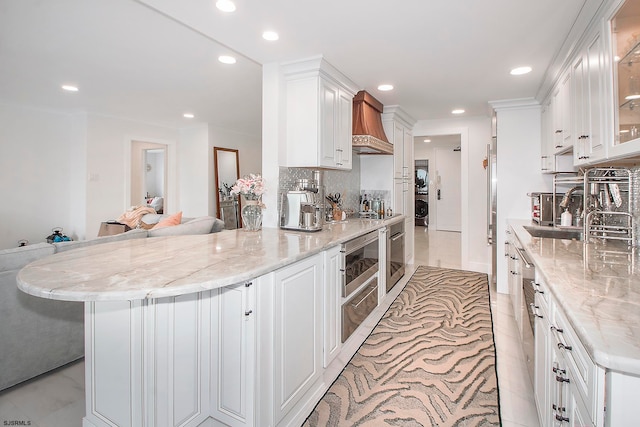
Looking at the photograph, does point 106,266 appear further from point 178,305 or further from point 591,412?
point 591,412

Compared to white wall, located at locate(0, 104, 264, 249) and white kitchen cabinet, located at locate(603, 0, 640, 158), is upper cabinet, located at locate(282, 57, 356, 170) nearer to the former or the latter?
white kitchen cabinet, located at locate(603, 0, 640, 158)

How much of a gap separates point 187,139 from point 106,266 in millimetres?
5762

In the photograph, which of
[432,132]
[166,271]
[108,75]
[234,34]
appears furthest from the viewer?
[432,132]

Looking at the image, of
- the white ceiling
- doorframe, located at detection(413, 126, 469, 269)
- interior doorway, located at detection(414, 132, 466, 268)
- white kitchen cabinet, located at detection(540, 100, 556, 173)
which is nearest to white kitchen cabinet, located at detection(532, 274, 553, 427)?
the white ceiling

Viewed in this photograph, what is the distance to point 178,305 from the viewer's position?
1.49m

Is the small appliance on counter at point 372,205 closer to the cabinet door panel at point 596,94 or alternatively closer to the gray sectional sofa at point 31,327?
the cabinet door panel at point 596,94

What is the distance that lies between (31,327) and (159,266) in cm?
143

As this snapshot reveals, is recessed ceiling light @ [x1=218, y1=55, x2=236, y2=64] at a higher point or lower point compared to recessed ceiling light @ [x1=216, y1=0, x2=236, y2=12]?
higher

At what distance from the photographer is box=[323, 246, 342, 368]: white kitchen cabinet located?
7.13 feet

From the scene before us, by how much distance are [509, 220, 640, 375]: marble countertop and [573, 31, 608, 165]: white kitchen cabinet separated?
0.56 metres

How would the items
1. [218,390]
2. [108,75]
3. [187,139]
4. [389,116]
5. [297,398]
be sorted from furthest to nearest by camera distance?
[187,139] < [389,116] < [108,75] < [297,398] < [218,390]

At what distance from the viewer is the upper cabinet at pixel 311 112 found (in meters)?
2.85

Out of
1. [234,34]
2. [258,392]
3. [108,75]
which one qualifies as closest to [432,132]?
[234,34]

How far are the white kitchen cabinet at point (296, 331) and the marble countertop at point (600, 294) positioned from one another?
116cm
